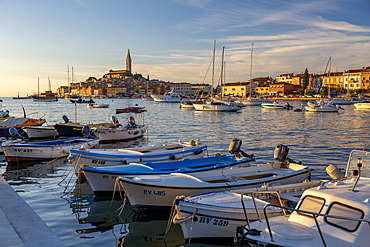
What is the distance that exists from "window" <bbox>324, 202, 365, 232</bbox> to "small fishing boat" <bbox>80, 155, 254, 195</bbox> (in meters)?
5.43

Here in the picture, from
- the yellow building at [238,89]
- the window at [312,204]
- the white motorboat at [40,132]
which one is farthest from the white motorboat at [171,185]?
the yellow building at [238,89]

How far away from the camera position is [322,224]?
19.8 feet

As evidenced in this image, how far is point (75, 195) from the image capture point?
39.4 feet

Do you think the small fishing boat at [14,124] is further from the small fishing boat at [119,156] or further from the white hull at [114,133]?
the small fishing boat at [119,156]

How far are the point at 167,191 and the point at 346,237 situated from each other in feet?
15.9

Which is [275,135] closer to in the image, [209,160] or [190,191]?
[209,160]

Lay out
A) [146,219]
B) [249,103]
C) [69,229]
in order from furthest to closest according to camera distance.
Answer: [249,103] < [146,219] < [69,229]

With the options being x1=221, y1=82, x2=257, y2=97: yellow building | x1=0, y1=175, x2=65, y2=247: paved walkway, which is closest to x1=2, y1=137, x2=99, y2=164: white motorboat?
x1=0, y1=175, x2=65, y2=247: paved walkway

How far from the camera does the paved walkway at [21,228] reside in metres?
5.48

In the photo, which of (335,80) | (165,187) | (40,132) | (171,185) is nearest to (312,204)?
(171,185)

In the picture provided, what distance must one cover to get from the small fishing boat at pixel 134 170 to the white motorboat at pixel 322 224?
4880 mm

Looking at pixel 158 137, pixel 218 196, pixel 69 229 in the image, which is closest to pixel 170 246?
pixel 218 196

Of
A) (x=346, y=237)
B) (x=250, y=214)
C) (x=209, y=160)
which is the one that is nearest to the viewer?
(x=346, y=237)

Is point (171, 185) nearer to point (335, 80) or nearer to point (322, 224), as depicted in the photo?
point (322, 224)
